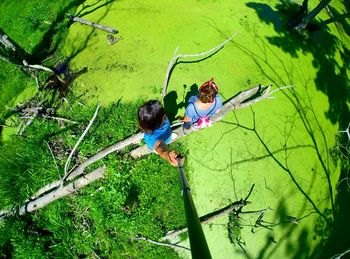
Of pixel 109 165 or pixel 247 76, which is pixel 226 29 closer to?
pixel 247 76

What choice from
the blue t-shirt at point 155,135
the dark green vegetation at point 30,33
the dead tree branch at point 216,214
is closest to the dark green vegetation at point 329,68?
the dead tree branch at point 216,214

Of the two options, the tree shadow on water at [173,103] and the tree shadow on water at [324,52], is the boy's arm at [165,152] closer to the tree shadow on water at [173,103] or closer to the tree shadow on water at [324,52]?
the tree shadow on water at [173,103]

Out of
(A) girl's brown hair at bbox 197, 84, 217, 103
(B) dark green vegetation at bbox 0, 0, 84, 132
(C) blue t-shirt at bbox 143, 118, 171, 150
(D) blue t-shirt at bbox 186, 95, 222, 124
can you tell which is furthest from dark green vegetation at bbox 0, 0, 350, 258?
(A) girl's brown hair at bbox 197, 84, 217, 103

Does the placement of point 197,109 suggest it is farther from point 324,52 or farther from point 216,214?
point 324,52

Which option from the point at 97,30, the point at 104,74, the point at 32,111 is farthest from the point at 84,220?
the point at 97,30

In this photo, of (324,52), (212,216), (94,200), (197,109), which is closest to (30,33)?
(94,200)
